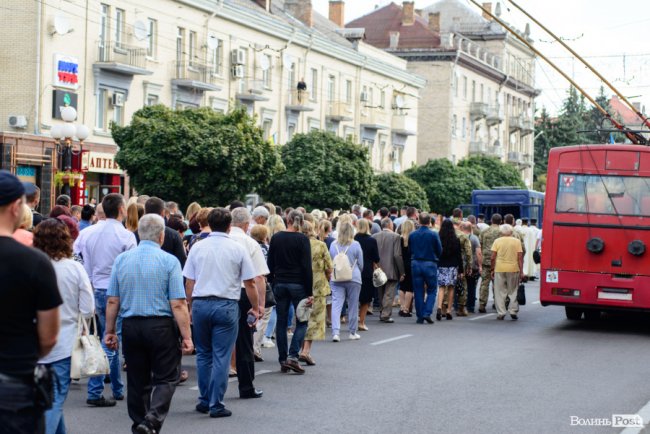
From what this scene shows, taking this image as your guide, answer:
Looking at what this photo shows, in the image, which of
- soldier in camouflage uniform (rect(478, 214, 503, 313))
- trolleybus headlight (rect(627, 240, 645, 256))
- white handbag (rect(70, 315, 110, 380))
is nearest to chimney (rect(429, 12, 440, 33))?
soldier in camouflage uniform (rect(478, 214, 503, 313))

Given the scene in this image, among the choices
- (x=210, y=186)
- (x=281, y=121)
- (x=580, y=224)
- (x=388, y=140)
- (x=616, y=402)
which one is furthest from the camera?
(x=388, y=140)

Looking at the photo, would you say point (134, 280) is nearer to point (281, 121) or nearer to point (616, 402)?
point (616, 402)

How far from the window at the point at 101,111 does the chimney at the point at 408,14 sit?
48970mm

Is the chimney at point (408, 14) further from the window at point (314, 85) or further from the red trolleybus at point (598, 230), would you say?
the red trolleybus at point (598, 230)

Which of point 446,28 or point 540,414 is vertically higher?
point 446,28

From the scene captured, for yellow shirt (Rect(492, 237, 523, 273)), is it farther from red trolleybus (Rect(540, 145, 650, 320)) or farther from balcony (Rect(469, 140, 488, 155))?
balcony (Rect(469, 140, 488, 155))

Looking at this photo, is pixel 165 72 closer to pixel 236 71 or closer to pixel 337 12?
pixel 236 71

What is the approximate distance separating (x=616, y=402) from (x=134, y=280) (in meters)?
5.22

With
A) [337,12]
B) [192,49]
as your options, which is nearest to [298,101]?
[192,49]

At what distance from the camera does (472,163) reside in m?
73.2

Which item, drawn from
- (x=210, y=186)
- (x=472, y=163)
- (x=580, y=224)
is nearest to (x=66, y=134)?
(x=210, y=186)

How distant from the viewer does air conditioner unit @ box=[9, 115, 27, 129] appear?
35375 millimetres

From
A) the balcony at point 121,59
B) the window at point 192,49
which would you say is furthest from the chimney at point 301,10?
the balcony at point 121,59

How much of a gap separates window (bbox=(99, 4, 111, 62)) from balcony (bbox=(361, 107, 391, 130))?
25458mm
